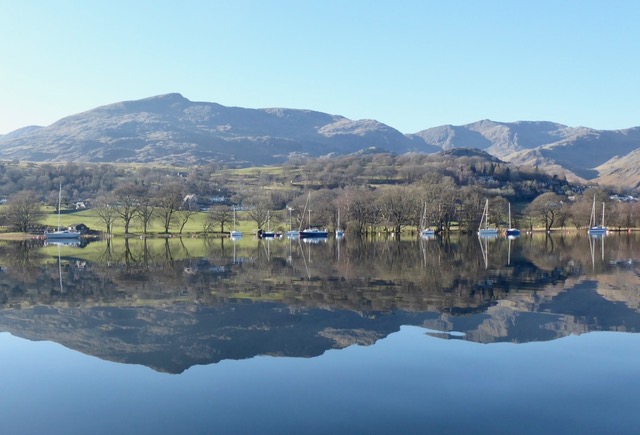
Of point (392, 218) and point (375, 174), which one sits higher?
point (375, 174)

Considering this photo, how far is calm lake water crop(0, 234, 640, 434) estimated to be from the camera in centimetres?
1112

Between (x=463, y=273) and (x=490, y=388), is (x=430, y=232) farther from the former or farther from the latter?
(x=490, y=388)

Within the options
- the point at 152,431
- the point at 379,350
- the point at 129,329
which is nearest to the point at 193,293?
the point at 129,329

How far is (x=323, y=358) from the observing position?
15.5 m

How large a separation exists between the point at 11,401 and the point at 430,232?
99243 millimetres

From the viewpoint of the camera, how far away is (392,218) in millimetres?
116750

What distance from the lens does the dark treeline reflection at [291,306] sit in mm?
17594

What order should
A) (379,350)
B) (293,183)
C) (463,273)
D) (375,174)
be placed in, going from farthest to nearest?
(375,174) < (293,183) < (463,273) < (379,350)

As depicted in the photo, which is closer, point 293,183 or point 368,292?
point 368,292

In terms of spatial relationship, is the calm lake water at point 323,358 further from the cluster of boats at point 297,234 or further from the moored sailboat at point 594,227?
the moored sailboat at point 594,227

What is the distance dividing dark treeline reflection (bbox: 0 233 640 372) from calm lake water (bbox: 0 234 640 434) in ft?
0.39

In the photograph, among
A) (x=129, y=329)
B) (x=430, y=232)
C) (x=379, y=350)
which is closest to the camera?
(x=379, y=350)

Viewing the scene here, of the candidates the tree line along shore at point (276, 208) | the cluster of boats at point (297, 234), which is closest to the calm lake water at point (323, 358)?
the cluster of boats at point (297, 234)

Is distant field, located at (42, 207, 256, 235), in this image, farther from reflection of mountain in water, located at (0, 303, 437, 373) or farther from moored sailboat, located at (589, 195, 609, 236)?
reflection of mountain in water, located at (0, 303, 437, 373)
